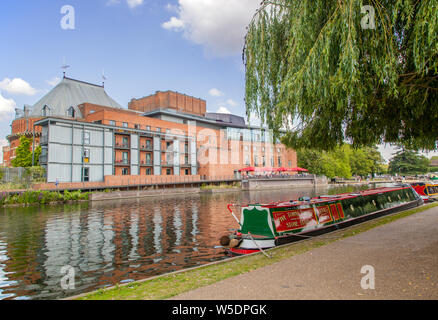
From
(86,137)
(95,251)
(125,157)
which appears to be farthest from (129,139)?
(95,251)

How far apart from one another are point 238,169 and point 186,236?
5452 centimetres

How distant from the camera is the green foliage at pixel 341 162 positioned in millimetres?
85269

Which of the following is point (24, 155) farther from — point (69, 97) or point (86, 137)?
point (69, 97)

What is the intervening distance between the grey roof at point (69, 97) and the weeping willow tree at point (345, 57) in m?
64.2

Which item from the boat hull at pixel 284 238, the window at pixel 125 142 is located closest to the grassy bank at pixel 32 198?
the window at pixel 125 142

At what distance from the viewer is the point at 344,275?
5730 millimetres

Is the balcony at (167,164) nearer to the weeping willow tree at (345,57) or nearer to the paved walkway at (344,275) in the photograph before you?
the weeping willow tree at (345,57)

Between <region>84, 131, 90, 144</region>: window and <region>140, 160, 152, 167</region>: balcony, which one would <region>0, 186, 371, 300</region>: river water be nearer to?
<region>84, 131, 90, 144</region>: window

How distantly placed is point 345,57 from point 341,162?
311ft

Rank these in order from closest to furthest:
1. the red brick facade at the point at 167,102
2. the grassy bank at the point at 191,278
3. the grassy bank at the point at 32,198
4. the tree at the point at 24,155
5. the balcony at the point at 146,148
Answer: the grassy bank at the point at 191,278, the grassy bank at the point at 32,198, the balcony at the point at 146,148, the tree at the point at 24,155, the red brick facade at the point at 167,102
